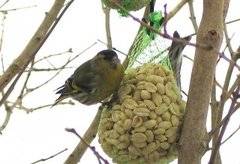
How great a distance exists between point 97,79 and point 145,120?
1.08 feet

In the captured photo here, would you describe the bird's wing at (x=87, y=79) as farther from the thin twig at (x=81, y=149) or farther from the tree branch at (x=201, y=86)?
the tree branch at (x=201, y=86)

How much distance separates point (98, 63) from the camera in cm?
164

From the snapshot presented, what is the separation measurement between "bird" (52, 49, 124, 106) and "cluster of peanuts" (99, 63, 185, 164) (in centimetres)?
9

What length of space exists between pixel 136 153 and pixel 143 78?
0.64 ft

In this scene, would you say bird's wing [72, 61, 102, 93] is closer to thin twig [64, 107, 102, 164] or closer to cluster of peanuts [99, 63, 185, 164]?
thin twig [64, 107, 102, 164]

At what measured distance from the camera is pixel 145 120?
4.31 feet

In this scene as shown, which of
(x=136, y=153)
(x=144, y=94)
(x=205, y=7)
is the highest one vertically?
(x=205, y=7)

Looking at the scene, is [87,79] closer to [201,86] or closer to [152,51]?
[152,51]

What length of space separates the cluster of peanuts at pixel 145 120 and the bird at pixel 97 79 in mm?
85

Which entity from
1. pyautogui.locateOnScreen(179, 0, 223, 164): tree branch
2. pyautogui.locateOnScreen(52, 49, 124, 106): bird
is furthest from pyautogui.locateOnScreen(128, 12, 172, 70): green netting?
pyautogui.locateOnScreen(179, 0, 223, 164): tree branch

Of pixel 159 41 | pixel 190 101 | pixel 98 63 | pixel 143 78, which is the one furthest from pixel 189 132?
pixel 98 63

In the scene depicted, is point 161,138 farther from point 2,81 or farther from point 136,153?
point 2,81

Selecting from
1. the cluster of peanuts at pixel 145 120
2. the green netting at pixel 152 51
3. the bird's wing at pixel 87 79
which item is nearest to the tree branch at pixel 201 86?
the cluster of peanuts at pixel 145 120

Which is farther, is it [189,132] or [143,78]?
[143,78]
